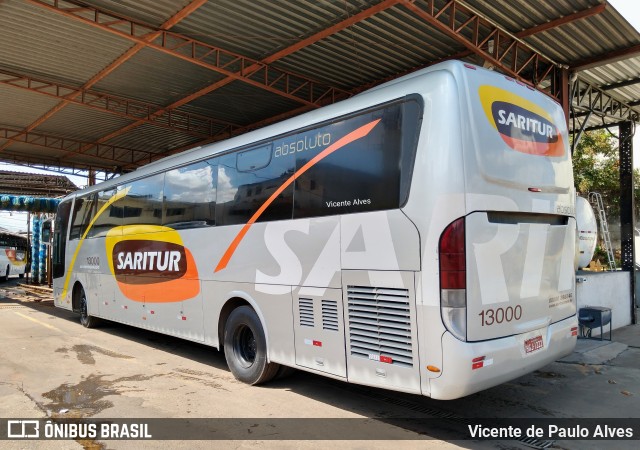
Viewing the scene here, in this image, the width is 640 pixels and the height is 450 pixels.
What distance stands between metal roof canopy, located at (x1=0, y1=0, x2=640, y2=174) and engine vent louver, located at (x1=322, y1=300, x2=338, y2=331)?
17.9 ft

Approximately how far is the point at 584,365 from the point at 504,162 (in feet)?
15.4

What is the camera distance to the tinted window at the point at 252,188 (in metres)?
5.99

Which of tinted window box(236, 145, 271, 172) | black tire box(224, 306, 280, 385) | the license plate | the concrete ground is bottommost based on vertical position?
the concrete ground

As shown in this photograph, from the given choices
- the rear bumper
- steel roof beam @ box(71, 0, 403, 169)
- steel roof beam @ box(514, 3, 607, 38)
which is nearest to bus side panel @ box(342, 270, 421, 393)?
the rear bumper

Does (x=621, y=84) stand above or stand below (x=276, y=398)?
above

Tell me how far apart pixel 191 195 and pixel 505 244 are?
4.95 metres

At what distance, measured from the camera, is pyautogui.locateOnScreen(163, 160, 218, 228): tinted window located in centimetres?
725

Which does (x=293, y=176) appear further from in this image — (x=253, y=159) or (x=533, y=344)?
(x=533, y=344)

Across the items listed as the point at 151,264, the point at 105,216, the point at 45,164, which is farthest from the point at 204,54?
the point at 45,164

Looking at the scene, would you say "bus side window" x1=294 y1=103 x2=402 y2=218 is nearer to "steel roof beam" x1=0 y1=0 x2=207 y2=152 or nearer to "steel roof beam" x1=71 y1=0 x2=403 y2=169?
"steel roof beam" x1=71 y1=0 x2=403 y2=169

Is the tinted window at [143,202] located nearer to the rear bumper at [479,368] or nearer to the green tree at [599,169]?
the rear bumper at [479,368]

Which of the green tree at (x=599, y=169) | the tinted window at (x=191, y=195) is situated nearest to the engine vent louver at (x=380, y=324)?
the tinted window at (x=191, y=195)

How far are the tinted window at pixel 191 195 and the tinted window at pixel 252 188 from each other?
22 cm

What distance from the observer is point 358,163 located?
5.05 m
